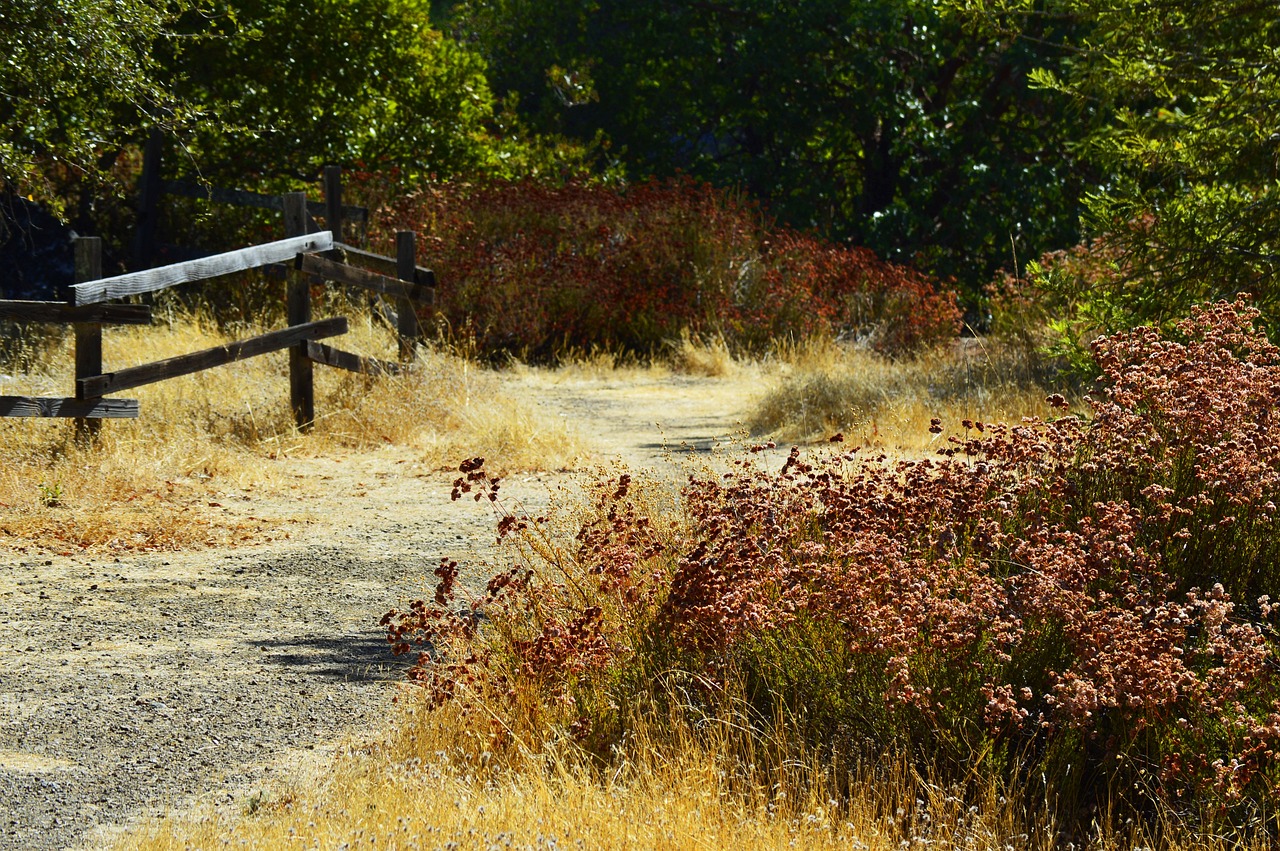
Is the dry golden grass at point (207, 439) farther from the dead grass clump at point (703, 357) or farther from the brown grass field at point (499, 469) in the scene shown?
the dead grass clump at point (703, 357)

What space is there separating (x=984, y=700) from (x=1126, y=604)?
0.82 m

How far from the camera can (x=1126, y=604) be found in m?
4.43

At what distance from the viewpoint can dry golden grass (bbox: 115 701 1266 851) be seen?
11.5 feet

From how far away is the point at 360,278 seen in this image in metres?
10.6

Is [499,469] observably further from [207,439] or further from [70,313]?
[70,313]

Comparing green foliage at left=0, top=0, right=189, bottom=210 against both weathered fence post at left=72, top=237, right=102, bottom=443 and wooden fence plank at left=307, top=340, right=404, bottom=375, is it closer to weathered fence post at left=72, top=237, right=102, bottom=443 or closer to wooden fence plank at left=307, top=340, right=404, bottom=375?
weathered fence post at left=72, top=237, right=102, bottom=443

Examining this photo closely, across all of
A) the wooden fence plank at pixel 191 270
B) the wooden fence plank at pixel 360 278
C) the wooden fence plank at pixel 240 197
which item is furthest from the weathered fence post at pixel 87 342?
the wooden fence plank at pixel 240 197

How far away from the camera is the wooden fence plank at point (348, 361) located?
397 inches

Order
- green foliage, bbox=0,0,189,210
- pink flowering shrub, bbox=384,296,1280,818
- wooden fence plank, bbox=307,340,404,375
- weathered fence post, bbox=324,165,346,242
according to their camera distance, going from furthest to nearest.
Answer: weathered fence post, bbox=324,165,346,242
wooden fence plank, bbox=307,340,404,375
green foliage, bbox=0,0,189,210
pink flowering shrub, bbox=384,296,1280,818

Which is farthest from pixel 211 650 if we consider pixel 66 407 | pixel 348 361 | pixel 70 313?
pixel 348 361

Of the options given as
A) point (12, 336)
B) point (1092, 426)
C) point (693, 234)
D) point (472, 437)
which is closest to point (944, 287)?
point (693, 234)

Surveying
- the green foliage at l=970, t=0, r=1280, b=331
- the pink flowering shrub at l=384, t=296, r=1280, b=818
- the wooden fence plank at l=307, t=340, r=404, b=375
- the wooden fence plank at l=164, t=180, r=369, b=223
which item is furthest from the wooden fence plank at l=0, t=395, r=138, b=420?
the green foliage at l=970, t=0, r=1280, b=331

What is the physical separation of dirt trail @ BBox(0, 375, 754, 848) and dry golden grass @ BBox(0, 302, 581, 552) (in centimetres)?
27

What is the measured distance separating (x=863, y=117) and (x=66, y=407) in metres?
13.5
